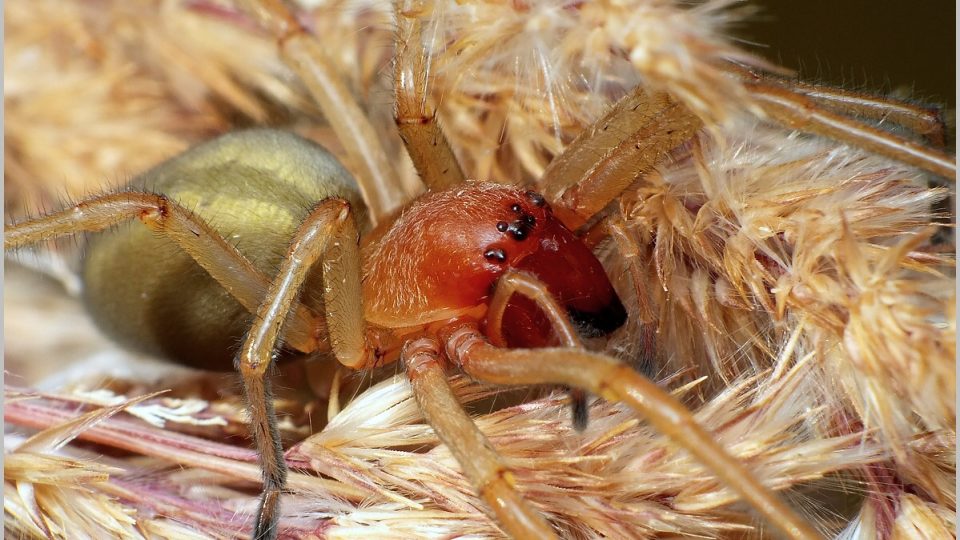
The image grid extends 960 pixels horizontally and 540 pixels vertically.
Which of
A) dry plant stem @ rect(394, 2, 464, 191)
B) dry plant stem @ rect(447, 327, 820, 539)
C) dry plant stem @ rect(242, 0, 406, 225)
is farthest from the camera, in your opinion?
dry plant stem @ rect(242, 0, 406, 225)

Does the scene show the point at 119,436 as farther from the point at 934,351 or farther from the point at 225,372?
the point at 934,351

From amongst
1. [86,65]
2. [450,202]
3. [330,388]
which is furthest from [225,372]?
[86,65]

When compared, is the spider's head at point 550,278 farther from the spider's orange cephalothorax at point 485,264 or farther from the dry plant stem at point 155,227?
the dry plant stem at point 155,227

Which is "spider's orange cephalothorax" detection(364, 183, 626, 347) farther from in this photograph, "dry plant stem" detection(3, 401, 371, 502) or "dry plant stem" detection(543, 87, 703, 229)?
"dry plant stem" detection(3, 401, 371, 502)

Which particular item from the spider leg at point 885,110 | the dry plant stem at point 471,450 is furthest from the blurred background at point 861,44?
the dry plant stem at point 471,450

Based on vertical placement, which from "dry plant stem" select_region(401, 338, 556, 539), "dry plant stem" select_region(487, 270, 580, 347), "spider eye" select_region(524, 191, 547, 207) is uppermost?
"spider eye" select_region(524, 191, 547, 207)

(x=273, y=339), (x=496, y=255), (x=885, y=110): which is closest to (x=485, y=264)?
(x=496, y=255)

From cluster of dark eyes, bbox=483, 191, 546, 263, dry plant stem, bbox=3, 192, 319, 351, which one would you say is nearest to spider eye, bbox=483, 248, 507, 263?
cluster of dark eyes, bbox=483, 191, 546, 263
